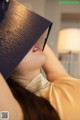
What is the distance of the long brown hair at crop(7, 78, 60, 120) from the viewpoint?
0.68m

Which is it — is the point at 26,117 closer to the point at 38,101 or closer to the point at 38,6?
the point at 38,101

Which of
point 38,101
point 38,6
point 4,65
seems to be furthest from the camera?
point 38,6

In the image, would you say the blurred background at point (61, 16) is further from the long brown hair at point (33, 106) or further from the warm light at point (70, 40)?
the long brown hair at point (33, 106)

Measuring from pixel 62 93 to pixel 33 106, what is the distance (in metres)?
0.10

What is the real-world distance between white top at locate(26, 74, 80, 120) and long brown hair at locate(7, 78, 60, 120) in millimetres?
21

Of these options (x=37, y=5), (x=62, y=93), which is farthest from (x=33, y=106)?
(x=37, y=5)

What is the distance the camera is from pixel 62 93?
0.74 meters

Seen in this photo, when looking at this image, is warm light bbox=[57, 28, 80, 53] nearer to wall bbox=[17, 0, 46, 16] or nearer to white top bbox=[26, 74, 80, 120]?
wall bbox=[17, 0, 46, 16]

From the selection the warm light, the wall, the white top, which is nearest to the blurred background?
the wall

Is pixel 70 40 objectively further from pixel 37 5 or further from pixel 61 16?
pixel 61 16

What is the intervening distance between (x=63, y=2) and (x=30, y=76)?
3.00 meters

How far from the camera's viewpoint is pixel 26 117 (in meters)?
0.67

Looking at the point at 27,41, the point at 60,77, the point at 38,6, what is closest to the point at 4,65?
the point at 27,41

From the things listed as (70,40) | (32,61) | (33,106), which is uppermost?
(70,40)
